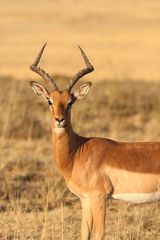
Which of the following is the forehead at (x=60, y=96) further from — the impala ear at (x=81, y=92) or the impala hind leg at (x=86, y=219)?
the impala hind leg at (x=86, y=219)

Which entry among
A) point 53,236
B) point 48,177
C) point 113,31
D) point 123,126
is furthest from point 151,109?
point 113,31

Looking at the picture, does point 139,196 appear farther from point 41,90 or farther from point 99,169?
point 41,90

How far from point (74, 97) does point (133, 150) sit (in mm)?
865

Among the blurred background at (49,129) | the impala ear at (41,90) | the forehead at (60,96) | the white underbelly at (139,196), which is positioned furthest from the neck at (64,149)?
the blurred background at (49,129)

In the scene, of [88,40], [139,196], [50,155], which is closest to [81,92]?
[139,196]

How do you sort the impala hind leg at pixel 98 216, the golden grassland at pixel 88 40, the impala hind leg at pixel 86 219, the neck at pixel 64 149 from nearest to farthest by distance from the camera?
the impala hind leg at pixel 98 216 < the impala hind leg at pixel 86 219 < the neck at pixel 64 149 < the golden grassland at pixel 88 40

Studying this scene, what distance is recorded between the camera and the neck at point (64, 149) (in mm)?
7848

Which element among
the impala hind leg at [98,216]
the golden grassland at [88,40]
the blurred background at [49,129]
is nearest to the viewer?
the impala hind leg at [98,216]

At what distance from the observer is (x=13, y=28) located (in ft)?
177

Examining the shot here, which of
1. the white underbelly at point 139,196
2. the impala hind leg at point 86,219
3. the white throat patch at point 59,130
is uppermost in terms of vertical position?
the white throat patch at point 59,130

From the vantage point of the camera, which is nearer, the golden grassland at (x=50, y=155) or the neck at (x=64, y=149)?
the neck at (x=64, y=149)

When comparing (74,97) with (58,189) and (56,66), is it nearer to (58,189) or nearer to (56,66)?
(58,189)

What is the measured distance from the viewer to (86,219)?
310 inches

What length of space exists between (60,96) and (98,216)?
1.33 metres
